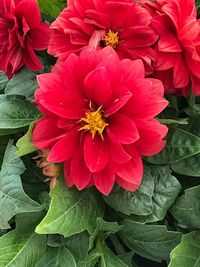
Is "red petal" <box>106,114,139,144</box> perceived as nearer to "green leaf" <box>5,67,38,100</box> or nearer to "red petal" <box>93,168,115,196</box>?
"red petal" <box>93,168,115,196</box>

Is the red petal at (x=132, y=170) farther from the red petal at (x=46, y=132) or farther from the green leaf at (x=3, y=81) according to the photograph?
the green leaf at (x=3, y=81)

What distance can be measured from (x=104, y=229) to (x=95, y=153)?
13 centimetres

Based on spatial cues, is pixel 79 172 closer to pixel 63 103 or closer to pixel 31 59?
pixel 63 103

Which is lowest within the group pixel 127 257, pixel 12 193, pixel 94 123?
pixel 127 257

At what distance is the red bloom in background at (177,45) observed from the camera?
0.64 meters

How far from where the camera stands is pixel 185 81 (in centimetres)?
65

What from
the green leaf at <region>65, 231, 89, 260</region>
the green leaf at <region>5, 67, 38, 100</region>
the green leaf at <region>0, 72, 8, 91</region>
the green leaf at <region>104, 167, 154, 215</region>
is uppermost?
the green leaf at <region>5, 67, 38, 100</region>

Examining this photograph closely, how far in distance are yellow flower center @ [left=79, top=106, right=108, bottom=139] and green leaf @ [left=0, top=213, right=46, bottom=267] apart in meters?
0.15

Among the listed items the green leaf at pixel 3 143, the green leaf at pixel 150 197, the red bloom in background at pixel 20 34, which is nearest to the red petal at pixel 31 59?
the red bloom in background at pixel 20 34

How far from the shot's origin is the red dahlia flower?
0.57m

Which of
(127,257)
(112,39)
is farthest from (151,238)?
(112,39)

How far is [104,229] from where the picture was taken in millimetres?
668

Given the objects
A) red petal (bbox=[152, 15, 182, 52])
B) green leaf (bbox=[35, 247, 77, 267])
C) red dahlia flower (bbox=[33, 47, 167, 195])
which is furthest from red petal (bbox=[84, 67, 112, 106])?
green leaf (bbox=[35, 247, 77, 267])

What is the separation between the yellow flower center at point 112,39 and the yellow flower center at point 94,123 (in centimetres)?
10
